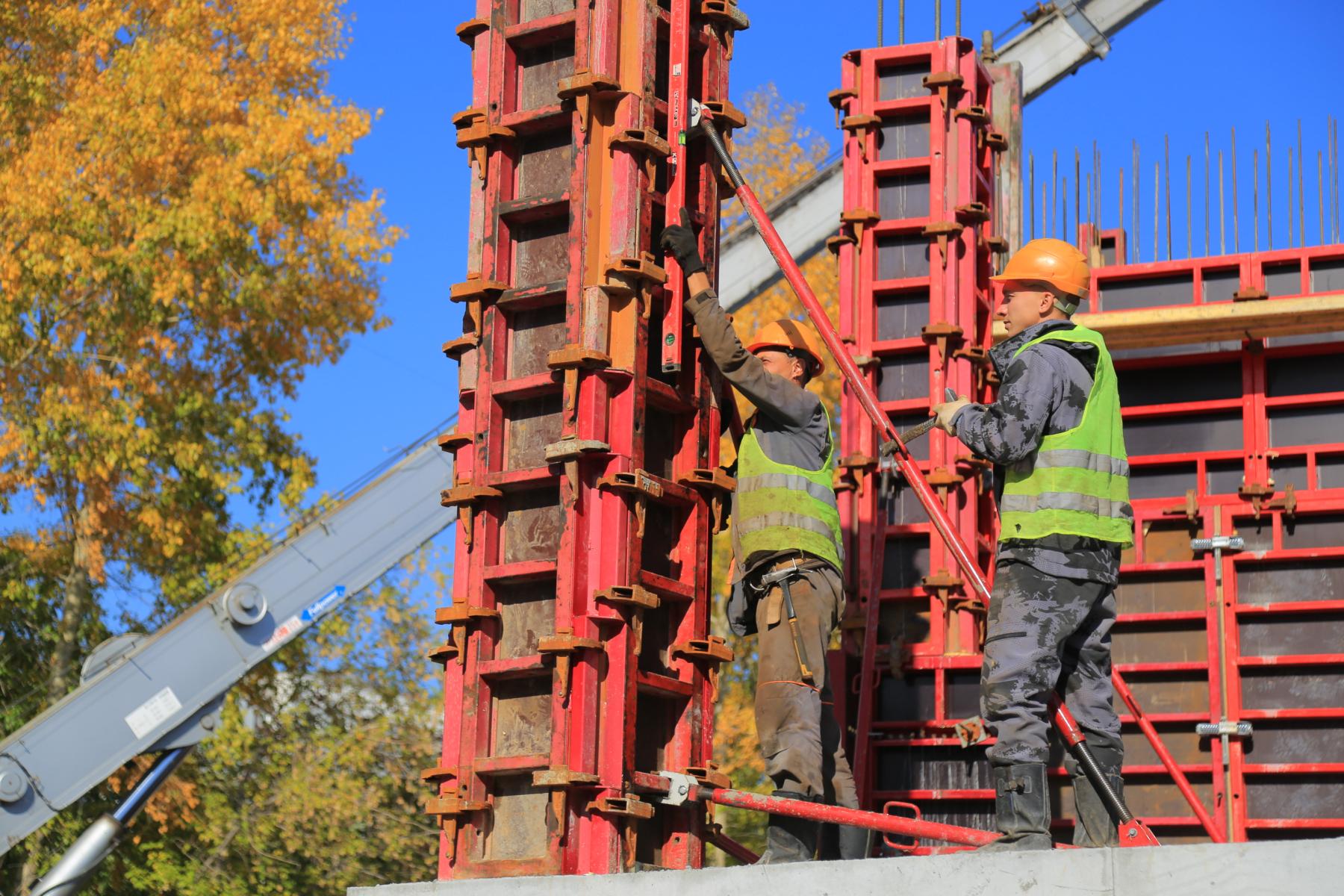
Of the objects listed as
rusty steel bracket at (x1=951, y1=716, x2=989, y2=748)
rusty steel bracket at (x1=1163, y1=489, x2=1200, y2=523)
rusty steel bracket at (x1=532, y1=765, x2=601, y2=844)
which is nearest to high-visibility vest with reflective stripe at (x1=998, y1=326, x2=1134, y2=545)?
rusty steel bracket at (x1=532, y1=765, x2=601, y2=844)

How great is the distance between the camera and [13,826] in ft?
57.2

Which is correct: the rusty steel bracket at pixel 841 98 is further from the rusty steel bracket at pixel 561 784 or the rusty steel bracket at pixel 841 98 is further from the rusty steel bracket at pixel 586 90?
the rusty steel bracket at pixel 561 784

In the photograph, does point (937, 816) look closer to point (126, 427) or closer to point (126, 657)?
point (126, 657)

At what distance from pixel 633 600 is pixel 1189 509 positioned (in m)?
4.35

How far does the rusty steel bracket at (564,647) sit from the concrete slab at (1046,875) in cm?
88

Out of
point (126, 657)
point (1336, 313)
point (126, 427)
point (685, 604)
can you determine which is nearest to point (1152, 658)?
point (1336, 313)

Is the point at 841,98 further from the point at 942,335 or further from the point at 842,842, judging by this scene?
the point at 842,842

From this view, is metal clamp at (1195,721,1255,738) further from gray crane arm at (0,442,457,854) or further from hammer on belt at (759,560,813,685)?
gray crane arm at (0,442,457,854)

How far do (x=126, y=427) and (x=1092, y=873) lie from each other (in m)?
16.2

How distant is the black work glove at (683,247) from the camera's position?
23.0 feet

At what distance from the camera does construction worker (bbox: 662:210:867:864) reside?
656 cm

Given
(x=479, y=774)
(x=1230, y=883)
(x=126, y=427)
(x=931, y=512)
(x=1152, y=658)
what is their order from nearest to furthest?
1. (x=1230, y=883)
2. (x=479, y=774)
3. (x=931, y=512)
4. (x=1152, y=658)
5. (x=126, y=427)

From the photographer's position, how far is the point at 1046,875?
494 cm

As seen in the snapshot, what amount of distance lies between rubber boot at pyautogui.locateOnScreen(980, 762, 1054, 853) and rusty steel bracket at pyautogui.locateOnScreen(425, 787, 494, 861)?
2.02 meters
